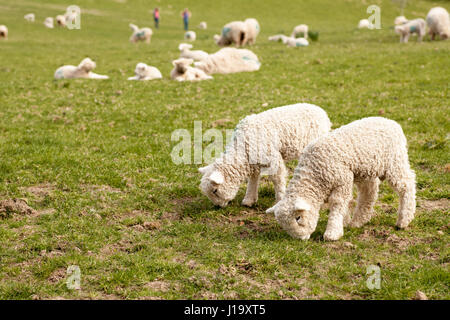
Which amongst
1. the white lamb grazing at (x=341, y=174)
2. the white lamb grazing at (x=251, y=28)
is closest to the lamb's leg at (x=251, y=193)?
the white lamb grazing at (x=341, y=174)

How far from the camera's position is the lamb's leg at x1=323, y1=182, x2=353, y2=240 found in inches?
269

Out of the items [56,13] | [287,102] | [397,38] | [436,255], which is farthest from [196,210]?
[56,13]

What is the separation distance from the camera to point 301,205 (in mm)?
6562

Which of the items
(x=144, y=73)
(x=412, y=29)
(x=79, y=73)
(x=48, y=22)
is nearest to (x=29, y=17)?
(x=48, y=22)

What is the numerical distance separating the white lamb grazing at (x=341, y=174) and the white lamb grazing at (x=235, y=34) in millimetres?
22109

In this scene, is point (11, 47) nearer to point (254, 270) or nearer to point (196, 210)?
point (196, 210)

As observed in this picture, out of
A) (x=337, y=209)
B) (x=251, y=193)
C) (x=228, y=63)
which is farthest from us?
(x=228, y=63)

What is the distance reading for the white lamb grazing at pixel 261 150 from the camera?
7.87 m

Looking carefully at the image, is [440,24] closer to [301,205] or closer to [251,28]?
[251,28]

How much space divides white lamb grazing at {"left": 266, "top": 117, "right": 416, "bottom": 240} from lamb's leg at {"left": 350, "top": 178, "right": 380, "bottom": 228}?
188 millimetres

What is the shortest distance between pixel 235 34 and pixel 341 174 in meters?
22.7

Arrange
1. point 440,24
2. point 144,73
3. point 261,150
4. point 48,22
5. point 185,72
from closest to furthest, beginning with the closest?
point 261,150 < point 185,72 < point 144,73 < point 440,24 < point 48,22

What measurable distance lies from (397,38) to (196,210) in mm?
25321

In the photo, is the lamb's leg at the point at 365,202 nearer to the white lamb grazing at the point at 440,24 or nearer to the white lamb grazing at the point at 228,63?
the white lamb grazing at the point at 228,63
